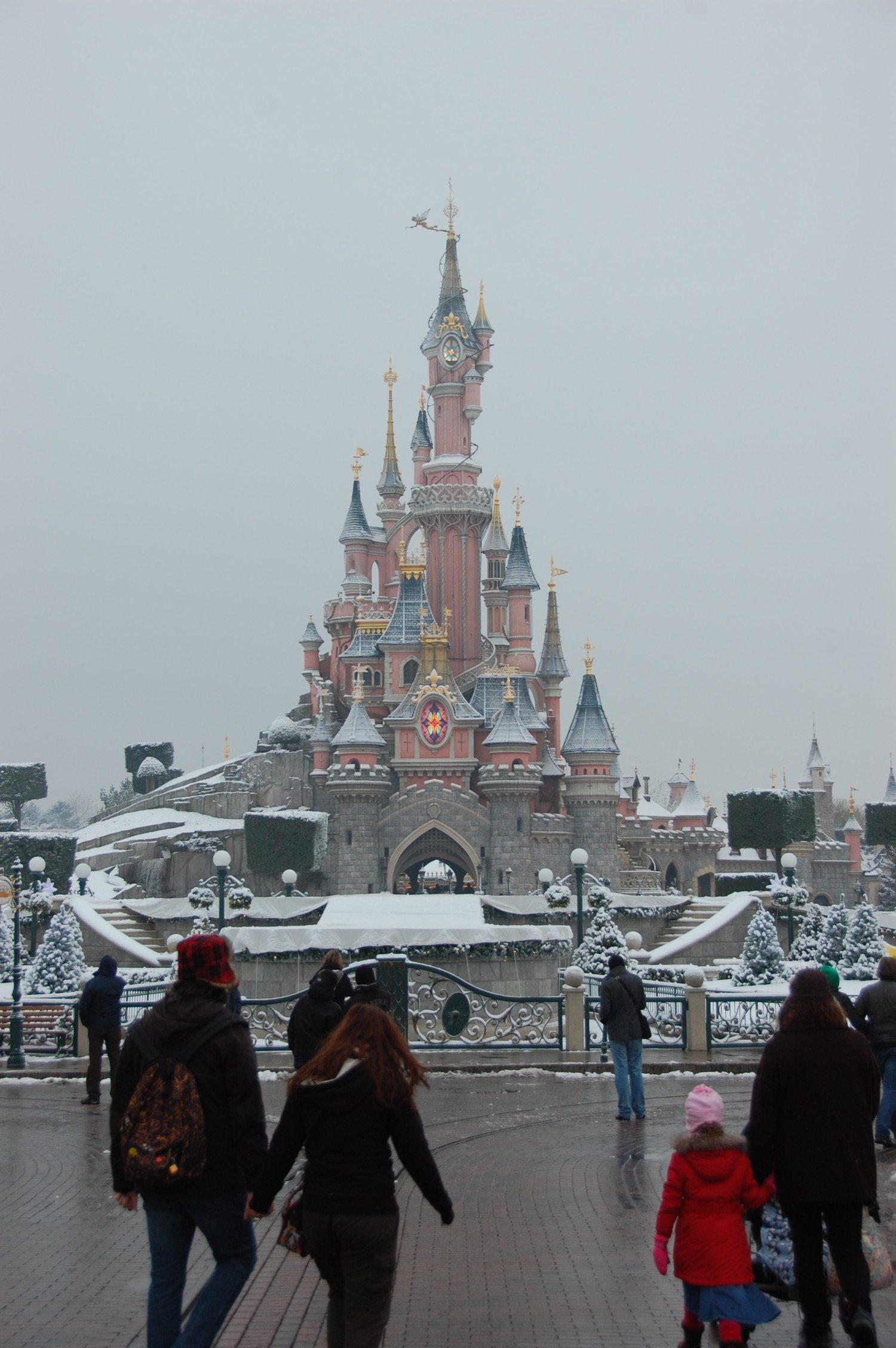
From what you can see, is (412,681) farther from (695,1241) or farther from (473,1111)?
(695,1241)

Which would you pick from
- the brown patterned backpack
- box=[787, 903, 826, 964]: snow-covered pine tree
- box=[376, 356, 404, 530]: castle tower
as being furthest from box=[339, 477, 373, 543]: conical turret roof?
the brown patterned backpack

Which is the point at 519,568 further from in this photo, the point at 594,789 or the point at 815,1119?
the point at 815,1119

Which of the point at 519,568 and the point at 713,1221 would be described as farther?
the point at 519,568

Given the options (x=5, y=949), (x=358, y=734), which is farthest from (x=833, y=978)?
(x=358, y=734)

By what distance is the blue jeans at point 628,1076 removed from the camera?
1231 centimetres

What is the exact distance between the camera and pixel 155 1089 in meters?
5.23

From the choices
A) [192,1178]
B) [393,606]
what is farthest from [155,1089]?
[393,606]

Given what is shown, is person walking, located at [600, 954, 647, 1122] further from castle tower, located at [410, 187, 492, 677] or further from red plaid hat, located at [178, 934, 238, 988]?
castle tower, located at [410, 187, 492, 677]

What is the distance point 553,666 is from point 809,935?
107 ft

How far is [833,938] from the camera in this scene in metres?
29.8

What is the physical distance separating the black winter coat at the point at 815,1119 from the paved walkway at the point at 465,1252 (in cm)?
109

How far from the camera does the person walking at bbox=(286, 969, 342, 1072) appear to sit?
32.2 ft

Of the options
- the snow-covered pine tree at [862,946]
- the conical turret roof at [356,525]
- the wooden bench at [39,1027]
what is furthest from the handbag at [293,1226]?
the conical turret roof at [356,525]

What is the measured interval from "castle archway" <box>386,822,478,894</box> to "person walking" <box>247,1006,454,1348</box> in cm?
4514
